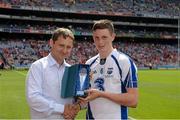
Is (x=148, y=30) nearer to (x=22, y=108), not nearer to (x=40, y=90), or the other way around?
(x=22, y=108)

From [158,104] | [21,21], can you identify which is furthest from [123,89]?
[21,21]

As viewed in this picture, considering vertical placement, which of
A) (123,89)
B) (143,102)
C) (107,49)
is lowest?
(143,102)

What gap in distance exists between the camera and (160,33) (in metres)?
78.0

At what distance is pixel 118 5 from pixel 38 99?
72.4 m

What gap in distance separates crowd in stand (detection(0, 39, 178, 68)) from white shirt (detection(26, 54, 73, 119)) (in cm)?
4781

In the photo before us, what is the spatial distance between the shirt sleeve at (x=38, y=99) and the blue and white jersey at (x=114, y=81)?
1.79 ft

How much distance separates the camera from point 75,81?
436 cm

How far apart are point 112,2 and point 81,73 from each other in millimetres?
72778

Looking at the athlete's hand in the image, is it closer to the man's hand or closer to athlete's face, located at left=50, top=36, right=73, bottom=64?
the man's hand

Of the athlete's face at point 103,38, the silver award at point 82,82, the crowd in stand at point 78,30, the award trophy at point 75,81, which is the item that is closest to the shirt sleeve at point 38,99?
the award trophy at point 75,81

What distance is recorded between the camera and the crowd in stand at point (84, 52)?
57.5 m

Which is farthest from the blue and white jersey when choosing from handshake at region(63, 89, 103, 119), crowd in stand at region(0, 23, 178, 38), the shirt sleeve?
crowd in stand at region(0, 23, 178, 38)

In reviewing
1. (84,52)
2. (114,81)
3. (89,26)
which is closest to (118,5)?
(89,26)

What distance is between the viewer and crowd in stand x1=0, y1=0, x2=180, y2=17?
68625mm
